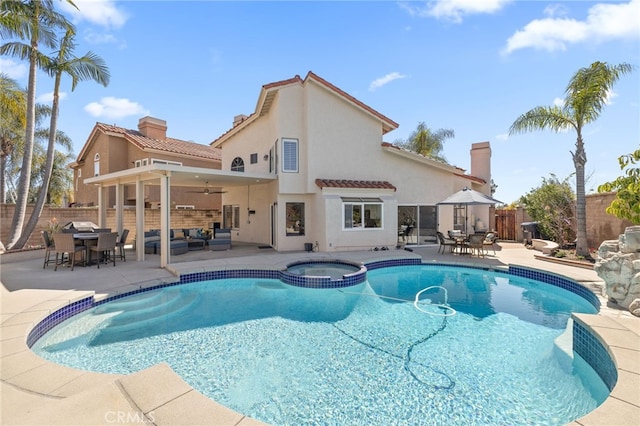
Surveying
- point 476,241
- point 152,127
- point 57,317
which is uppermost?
point 152,127

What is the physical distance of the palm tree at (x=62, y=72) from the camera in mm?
17773

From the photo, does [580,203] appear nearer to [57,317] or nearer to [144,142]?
[57,317]

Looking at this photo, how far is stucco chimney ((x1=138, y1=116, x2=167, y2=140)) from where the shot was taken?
27875 mm

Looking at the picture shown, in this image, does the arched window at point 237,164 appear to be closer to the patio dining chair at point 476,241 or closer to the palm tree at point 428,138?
the patio dining chair at point 476,241

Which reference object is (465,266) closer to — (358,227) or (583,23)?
(358,227)

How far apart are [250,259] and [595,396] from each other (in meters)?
12.6

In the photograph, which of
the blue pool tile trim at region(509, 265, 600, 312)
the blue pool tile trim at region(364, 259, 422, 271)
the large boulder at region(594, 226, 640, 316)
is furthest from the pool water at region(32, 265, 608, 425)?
the blue pool tile trim at region(364, 259, 422, 271)

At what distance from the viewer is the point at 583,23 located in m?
11.9

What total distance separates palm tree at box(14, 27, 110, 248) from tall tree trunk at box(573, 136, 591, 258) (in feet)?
92.0

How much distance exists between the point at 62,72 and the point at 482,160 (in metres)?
29.8

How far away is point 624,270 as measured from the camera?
823cm

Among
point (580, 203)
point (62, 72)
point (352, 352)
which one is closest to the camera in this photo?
point (352, 352)

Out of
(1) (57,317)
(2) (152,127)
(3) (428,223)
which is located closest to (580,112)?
(3) (428,223)

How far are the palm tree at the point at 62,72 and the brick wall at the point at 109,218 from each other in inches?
44.0
